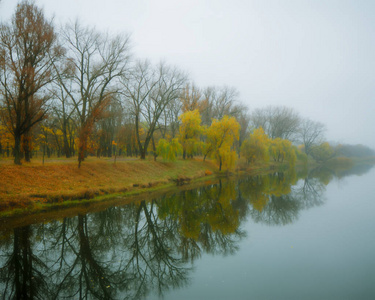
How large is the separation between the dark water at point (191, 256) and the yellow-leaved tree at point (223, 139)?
17.8 m

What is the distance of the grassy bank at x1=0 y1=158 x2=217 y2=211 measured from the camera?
12227 millimetres

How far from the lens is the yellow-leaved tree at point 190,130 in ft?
103

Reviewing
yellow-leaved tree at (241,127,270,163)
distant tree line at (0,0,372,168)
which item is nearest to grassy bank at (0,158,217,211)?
distant tree line at (0,0,372,168)

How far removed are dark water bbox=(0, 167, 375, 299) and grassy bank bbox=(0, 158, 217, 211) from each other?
8.59 ft

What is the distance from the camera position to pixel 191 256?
26.2ft

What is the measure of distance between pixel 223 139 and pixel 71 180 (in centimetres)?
2068

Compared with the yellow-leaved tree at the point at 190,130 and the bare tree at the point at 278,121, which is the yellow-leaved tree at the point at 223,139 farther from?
the bare tree at the point at 278,121

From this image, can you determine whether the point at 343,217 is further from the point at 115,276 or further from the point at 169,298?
the point at 115,276

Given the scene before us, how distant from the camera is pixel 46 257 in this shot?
732 cm

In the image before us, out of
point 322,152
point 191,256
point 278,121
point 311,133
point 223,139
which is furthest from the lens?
point 311,133

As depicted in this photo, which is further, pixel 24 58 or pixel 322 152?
pixel 322 152

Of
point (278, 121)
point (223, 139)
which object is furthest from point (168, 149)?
point (278, 121)

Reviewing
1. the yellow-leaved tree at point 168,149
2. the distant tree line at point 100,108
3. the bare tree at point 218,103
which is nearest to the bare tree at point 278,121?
the distant tree line at point 100,108

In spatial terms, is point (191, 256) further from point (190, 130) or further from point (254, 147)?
point (254, 147)
